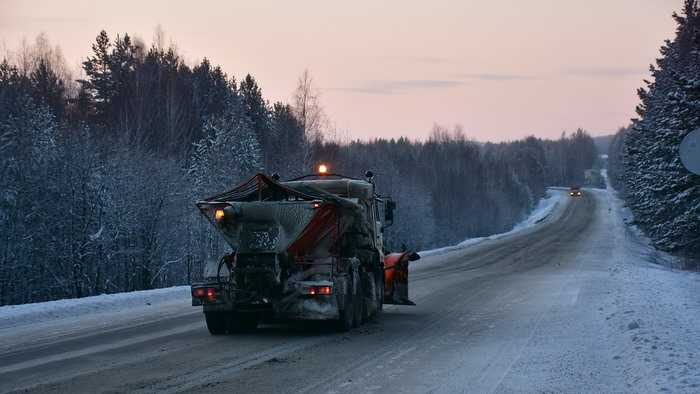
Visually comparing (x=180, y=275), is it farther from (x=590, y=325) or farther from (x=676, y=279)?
(x=590, y=325)

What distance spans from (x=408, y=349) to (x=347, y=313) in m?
2.36

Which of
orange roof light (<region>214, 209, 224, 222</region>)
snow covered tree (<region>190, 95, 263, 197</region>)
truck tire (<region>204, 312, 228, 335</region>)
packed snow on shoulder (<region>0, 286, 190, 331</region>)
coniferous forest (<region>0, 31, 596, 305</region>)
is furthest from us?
snow covered tree (<region>190, 95, 263, 197</region>)

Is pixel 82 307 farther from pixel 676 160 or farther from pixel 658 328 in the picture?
pixel 676 160

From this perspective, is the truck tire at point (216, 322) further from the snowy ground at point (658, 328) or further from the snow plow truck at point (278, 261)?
the snowy ground at point (658, 328)

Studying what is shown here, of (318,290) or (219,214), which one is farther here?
(219,214)

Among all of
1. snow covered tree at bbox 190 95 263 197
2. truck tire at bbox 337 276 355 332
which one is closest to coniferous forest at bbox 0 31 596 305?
snow covered tree at bbox 190 95 263 197

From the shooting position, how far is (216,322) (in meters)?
13.7

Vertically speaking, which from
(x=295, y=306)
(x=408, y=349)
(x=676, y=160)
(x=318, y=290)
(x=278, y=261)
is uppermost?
(x=676, y=160)

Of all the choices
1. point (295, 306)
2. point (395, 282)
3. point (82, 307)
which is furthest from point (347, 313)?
point (82, 307)

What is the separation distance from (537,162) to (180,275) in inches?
6456

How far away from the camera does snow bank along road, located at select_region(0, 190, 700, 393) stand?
8.89 m

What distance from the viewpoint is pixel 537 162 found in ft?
642

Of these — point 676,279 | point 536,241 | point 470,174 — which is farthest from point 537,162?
point 676,279

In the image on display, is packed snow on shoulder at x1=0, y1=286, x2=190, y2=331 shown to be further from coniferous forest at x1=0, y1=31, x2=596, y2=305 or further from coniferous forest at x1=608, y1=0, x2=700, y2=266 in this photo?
coniferous forest at x1=608, y1=0, x2=700, y2=266
